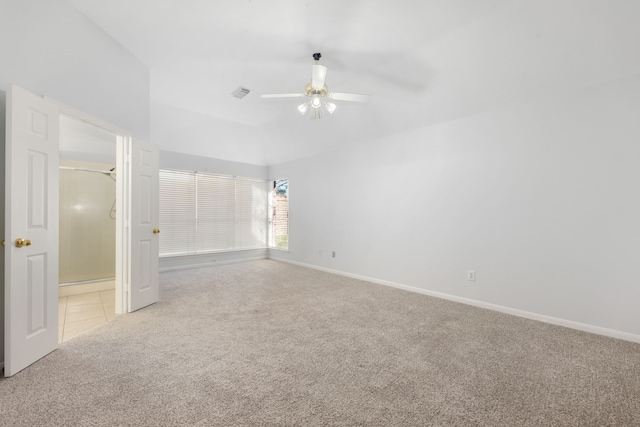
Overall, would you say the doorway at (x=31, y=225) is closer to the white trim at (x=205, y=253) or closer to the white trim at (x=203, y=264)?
the white trim at (x=205, y=253)

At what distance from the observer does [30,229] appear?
213 cm

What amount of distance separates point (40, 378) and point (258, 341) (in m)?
1.54

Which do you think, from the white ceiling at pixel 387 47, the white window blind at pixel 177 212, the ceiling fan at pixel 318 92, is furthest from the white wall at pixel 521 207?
the white window blind at pixel 177 212

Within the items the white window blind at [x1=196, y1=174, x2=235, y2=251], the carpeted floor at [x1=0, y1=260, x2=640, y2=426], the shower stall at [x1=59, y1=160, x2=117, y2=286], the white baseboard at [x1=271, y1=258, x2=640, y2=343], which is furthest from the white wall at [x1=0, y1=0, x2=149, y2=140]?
the white baseboard at [x1=271, y1=258, x2=640, y2=343]

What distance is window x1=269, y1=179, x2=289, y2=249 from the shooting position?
720 cm

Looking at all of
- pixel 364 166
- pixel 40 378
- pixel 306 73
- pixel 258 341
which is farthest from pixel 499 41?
pixel 40 378

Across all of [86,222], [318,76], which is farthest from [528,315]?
[86,222]

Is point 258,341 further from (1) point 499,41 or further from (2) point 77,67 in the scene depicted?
(1) point 499,41

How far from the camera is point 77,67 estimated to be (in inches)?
103

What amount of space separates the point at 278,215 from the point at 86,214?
3912 millimetres

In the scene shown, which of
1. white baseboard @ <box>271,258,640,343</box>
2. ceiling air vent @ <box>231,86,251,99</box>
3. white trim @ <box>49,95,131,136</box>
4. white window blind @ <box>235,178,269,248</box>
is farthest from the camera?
white window blind @ <box>235,178,269,248</box>

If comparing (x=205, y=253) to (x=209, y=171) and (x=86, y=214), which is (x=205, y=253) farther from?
(x=86, y=214)

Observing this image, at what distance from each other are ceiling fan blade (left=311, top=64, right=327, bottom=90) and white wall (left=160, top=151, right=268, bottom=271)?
4.16 m

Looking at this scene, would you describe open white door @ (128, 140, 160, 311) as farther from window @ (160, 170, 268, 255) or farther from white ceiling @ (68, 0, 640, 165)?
window @ (160, 170, 268, 255)
